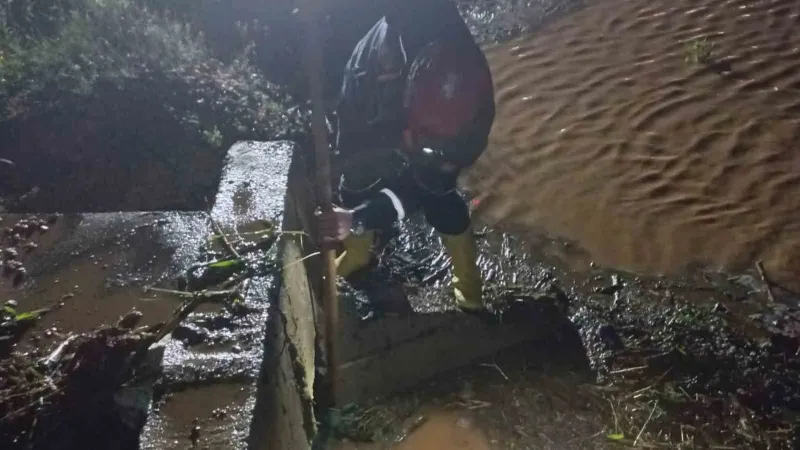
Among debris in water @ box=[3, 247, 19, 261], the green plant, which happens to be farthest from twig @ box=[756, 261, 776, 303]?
debris in water @ box=[3, 247, 19, 261]

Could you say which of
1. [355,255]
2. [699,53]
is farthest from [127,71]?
[699,53]

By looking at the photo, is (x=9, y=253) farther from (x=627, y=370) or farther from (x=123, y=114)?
(x=627, y=370)

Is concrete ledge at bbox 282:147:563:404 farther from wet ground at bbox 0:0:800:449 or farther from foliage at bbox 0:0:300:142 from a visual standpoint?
foliage at bbox 0:0:300:142

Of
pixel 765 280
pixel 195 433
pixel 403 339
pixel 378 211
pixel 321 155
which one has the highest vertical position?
pixel 321 155

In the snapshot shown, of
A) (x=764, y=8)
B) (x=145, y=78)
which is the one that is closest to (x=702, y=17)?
(x=764, y=8)

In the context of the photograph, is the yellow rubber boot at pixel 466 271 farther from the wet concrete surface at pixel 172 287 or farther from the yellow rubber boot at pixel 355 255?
the wet concrete surface at pixel 172 287

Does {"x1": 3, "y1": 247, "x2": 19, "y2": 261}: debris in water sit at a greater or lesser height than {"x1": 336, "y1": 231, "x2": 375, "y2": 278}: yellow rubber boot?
greater

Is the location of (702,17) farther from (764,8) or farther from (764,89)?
(764,89)

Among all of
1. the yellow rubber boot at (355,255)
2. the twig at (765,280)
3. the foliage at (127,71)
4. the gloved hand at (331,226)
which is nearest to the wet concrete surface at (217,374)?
the gloved hand at (331,226)

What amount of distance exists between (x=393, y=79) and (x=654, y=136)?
3.01 m

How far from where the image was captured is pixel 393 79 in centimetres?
288

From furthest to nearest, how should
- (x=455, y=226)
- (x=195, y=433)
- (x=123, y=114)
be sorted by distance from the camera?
(x=123, y=114) → (x=455, y=226) → (x=195, y=433)

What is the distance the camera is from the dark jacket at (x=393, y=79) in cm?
271

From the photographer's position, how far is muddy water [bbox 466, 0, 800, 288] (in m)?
4.23
